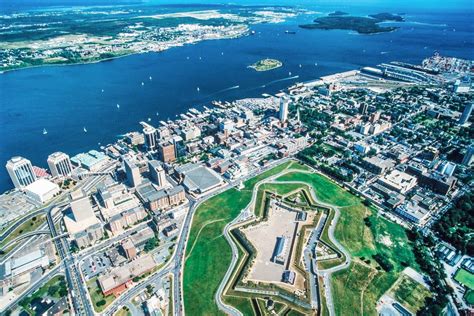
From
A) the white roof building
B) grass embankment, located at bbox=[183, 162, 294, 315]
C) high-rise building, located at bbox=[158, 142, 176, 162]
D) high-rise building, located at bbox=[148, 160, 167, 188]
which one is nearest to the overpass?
the white roof building

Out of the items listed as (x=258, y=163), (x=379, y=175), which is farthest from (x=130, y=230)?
(x=379, y=175)

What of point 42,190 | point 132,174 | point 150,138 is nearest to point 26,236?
point 42,190

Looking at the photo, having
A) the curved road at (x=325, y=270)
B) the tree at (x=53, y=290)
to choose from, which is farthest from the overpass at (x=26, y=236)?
the curved road at (x=325, y=270)

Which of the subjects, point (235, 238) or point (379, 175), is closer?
point (235, 238)

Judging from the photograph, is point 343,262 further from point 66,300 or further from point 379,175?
point 66,300

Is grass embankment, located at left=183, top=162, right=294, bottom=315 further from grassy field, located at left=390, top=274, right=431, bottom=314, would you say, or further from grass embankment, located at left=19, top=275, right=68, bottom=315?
grassy field, located at left=390, top=274, right=431, bottom=314

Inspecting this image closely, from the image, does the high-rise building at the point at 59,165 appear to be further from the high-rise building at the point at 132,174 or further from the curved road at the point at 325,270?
the curved road at the point at 325,270
